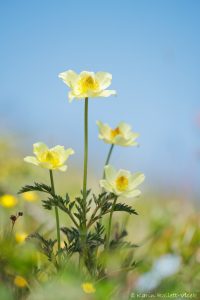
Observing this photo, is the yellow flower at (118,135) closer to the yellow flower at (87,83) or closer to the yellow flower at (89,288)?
the yellow flower at (87,83)

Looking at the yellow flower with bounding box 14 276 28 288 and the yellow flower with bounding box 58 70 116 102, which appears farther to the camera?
the yellow flower with bounding box 58 70 116 102

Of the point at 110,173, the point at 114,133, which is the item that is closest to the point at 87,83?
the point at 114,133

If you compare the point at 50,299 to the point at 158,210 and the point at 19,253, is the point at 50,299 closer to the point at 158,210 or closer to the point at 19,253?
the point at 19,253

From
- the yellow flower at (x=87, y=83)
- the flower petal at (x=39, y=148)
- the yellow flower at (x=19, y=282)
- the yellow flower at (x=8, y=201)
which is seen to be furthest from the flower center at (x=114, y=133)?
the yellow flower at (x=8, y=201)

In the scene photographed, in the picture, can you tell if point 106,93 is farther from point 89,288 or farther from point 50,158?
point 89,288

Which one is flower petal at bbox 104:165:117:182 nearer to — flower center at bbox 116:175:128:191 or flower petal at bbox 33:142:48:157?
flower center at bbox 116:175:128:191

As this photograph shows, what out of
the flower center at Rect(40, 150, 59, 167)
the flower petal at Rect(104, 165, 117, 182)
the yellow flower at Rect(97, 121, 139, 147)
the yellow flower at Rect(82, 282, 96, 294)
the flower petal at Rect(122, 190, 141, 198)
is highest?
the yellow flower at Rect(97, 121, 139, 147)

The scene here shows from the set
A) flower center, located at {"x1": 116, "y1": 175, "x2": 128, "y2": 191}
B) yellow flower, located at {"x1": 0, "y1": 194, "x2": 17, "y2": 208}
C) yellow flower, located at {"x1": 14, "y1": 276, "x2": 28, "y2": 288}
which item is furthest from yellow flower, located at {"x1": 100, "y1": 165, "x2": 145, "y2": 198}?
yellow flower, located at {"x1": 0, "y1": 194, "x2": 17, "y2": 208}
